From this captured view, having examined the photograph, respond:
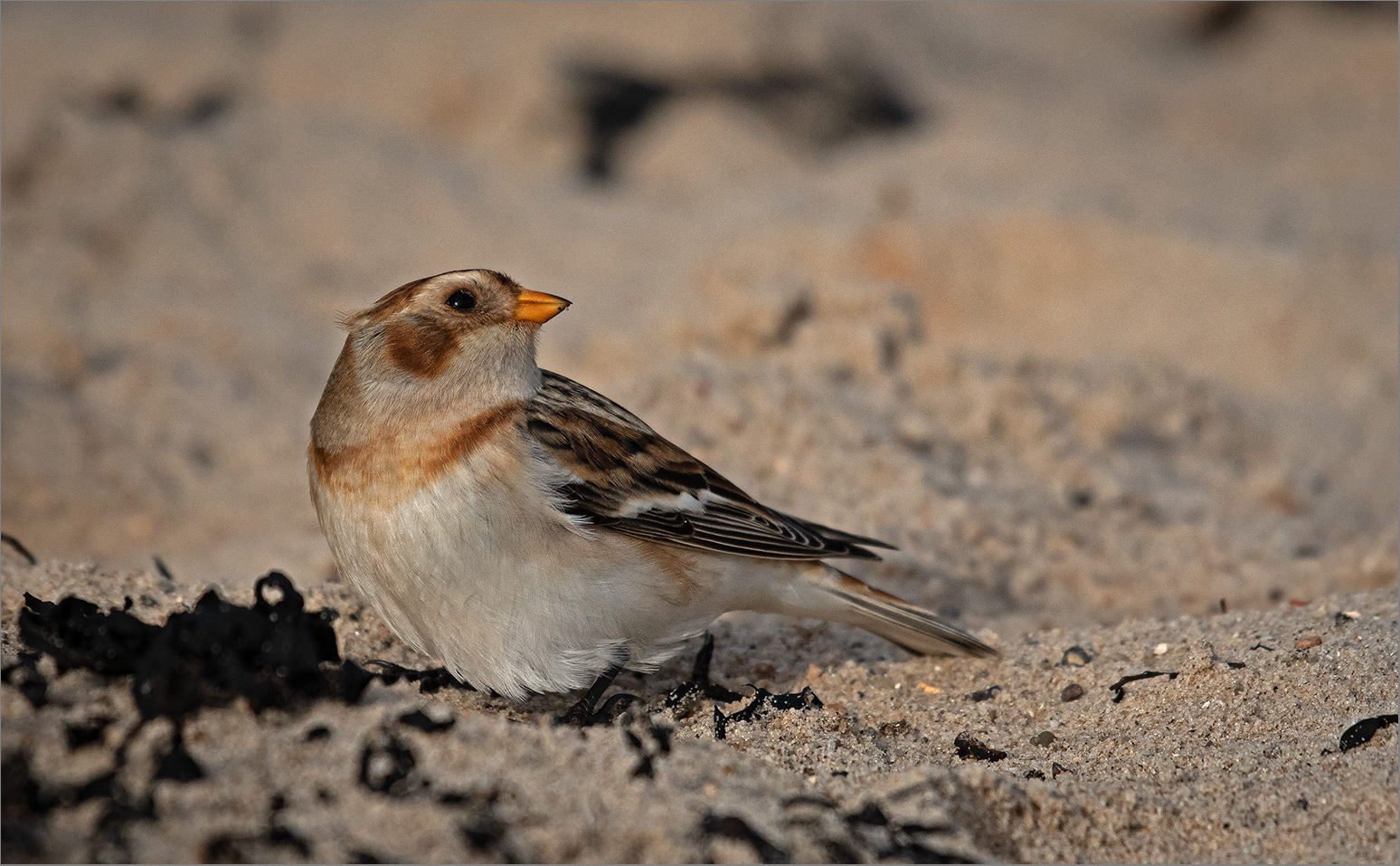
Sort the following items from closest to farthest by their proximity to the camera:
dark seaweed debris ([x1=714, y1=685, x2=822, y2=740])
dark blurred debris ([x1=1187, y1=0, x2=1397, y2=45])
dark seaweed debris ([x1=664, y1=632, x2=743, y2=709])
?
dark seaweed debris ([x1=714, y1=685, x2=822, y2=740])
dark seaweed debris ([x1=664, y1=632, x2=743, y2=709])
dark blurred debris ([x1=1187, y1=0, x2=1397, y2=45])

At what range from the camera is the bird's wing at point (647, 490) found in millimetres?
3484

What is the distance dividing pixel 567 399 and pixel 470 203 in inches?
228

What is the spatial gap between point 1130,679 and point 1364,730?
65cm

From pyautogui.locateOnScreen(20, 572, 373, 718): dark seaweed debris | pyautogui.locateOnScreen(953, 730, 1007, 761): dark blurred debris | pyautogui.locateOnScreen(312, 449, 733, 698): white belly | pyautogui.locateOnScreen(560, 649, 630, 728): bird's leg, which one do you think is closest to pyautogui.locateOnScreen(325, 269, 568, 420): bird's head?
pyautogui.locateOnScreen(312, 449, 733, 698): white belly

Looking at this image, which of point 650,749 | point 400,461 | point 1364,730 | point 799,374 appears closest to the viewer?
point 650,749

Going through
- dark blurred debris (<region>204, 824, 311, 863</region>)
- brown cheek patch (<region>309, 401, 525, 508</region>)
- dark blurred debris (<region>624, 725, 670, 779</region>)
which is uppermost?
brown cheek patch (<region>309, 401, 525, 508</region>)

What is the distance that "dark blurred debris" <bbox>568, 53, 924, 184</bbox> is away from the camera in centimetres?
1007

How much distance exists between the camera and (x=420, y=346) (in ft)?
11.6

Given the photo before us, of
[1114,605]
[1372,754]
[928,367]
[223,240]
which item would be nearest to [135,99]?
[223,240]

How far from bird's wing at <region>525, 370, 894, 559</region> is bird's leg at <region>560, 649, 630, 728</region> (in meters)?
0.37

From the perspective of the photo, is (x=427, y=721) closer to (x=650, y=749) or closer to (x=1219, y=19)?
(x=650, y=749)

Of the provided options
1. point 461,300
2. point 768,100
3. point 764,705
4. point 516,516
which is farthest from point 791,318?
point 768,100

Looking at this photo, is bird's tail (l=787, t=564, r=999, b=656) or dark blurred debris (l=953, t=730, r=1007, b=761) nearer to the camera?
dark blurred debris (l=953, t=730, r=1007, b=761)

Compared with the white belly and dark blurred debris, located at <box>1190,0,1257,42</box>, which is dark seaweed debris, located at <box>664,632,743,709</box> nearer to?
the white belly
